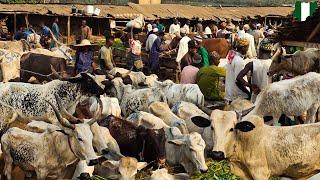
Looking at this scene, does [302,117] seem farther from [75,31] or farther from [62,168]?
[75,31]

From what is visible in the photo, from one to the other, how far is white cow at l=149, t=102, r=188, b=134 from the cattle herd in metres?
0.01

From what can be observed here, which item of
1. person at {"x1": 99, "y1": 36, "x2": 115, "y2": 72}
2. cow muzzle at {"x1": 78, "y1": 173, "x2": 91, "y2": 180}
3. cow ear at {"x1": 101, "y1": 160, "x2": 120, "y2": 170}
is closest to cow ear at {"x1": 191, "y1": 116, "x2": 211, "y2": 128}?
cow ear at {"x1": 101, "y1": 160, "x2": 120, "y2": 170}

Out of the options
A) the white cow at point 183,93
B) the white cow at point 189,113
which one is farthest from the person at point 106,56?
the white cow at point 189,113

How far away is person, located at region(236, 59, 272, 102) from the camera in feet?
28.7

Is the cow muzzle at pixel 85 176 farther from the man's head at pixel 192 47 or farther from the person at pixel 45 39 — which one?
the person at pixel 45 39

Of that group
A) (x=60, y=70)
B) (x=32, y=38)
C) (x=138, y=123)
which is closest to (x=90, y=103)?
(x=138, y=123)

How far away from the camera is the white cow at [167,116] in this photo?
827cm

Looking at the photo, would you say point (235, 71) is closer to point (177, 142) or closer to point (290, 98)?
point (290, 98)

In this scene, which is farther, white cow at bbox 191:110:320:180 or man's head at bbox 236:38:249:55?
man's head at bbox 236:38:249:55

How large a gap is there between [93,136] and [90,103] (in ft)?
6.52

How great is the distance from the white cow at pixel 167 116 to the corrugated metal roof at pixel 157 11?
1380cm

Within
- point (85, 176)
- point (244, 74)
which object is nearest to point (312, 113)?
point (244, 74)

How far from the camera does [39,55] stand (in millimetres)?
12445

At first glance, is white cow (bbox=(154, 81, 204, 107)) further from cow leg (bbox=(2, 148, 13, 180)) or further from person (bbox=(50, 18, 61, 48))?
person (bbox=(50, 18, 61, 48))
